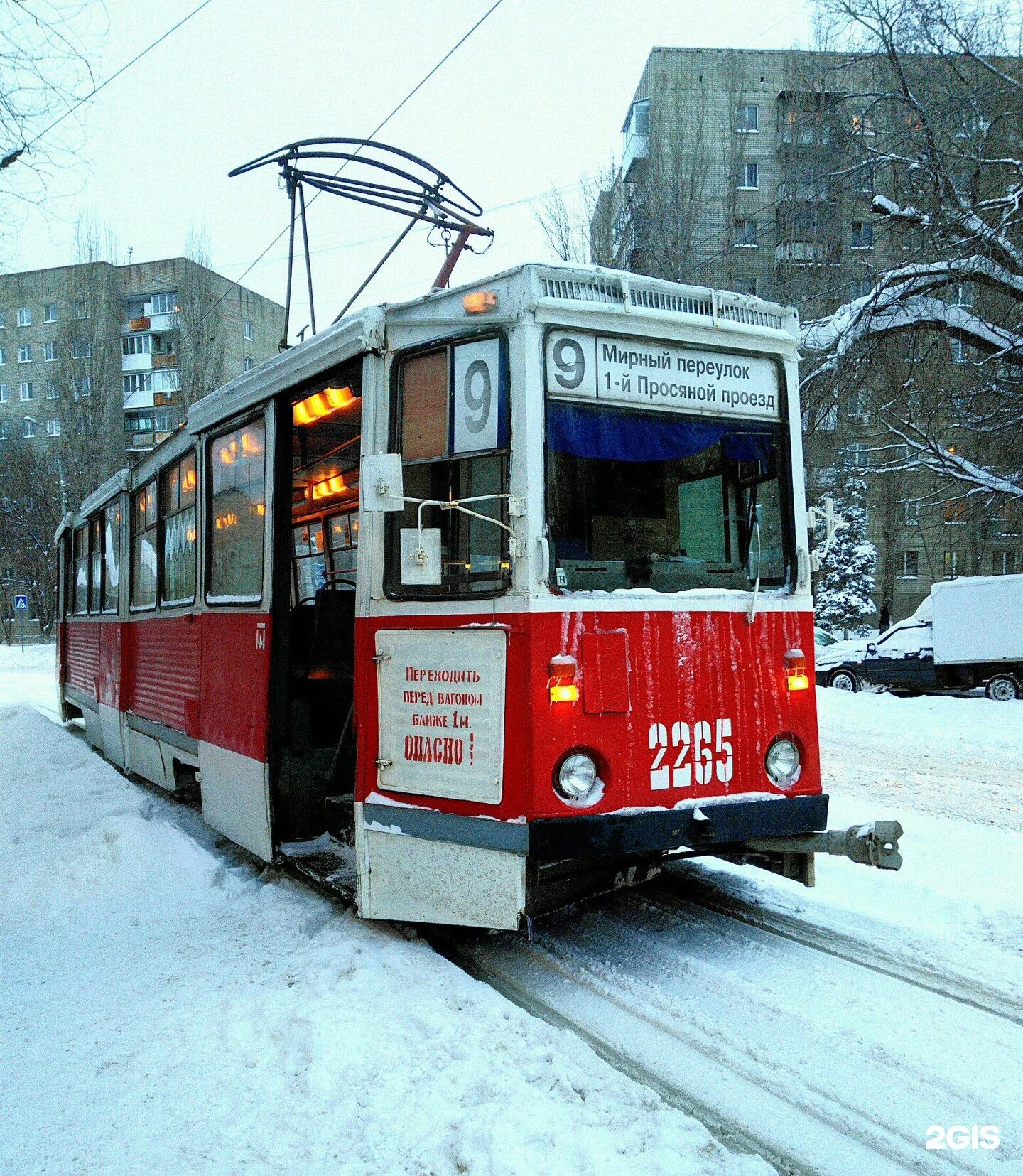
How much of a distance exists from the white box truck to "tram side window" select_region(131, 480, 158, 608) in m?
14.7

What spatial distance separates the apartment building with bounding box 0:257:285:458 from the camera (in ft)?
133

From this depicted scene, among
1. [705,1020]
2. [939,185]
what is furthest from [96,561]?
[939,185]

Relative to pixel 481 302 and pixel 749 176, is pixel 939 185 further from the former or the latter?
pixel 749 176

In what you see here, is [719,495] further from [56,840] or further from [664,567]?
[56,840]

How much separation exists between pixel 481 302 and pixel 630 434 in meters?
0.94

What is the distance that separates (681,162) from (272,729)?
2504 cm

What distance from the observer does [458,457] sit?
4762 mm

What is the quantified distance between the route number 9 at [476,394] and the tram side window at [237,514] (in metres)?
1.89

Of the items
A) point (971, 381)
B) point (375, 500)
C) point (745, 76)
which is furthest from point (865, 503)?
point (375, 500)

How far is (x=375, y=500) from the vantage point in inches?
187

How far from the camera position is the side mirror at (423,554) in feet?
15.4

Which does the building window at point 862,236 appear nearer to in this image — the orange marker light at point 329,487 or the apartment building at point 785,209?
the apartment building at point 785,209

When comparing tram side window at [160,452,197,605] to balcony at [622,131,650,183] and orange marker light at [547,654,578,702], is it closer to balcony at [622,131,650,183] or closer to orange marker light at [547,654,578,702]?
orange marker light at [547,654,578,702]

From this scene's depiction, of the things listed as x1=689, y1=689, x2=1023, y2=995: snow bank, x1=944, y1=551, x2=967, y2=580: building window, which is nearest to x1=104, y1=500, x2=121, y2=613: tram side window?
x1=689, y1=689, x2=1023, y2=995: snow bank
